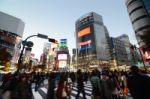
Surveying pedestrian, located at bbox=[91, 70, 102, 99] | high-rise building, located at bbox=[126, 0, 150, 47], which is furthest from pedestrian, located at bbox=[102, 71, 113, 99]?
high-rise building, located at bbox=[126, 0, 150, 47]

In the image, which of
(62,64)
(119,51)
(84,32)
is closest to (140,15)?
(62,64)

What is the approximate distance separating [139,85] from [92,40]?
99.9 metres

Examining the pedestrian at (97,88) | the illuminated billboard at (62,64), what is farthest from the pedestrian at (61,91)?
the illuminated billboard at (62,64)

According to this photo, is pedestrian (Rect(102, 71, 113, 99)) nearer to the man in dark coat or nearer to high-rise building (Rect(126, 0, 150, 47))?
the man in dark coat

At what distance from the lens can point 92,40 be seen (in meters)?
102

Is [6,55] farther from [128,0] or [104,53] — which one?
[104,53]

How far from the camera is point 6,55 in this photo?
4269cm

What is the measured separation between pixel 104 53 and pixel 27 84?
10073 centimetres

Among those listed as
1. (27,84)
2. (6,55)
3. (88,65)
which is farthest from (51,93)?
(88,65)

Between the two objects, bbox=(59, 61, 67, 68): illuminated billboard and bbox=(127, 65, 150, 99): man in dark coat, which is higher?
bbox=(59, 61, 67, 68): illuminated billboard

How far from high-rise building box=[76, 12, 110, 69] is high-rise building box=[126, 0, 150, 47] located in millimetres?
48547

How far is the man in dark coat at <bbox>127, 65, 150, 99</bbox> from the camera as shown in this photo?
280 centimetres

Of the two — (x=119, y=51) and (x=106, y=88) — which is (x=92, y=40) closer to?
(x=119, y=51)

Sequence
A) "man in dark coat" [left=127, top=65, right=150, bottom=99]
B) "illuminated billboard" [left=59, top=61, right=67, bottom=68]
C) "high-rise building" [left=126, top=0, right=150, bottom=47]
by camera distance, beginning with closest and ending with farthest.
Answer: "man in dark coat" [left=127, top=65, right=150, bottom=99] < "high-rise building" [left=126, top=0, right=150, bottom=47] < "illuminated billboard" [left=59, top=61, right=67, bottom=68]
